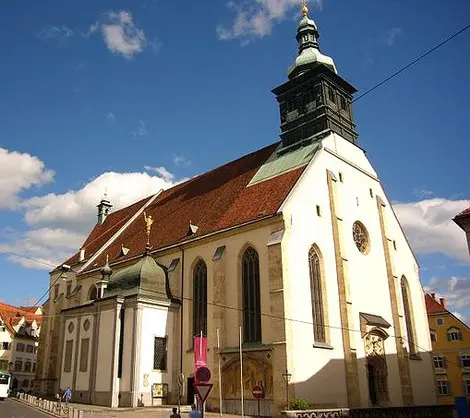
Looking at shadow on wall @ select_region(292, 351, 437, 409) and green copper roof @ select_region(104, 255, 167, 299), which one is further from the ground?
green copper roof @ select_region(104, 255, 167, 299)

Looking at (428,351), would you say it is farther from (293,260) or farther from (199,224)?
(199,224)

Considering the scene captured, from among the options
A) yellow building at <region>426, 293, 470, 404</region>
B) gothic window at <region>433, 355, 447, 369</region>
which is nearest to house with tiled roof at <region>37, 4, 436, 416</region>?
yellow building at <region>426, 293, 470, 404</region>

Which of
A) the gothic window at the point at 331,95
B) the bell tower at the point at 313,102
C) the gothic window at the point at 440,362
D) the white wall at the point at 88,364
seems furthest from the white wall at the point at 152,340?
the gothic window at the point at 440,362

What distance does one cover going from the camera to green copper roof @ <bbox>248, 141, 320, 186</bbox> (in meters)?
27.2

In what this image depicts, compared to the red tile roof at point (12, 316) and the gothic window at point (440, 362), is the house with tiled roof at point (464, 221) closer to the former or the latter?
the gothic window at point (440, 362)

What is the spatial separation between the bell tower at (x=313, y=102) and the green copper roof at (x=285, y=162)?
73 centimetres

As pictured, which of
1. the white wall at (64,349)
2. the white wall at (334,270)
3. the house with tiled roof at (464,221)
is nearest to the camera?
the house with tiled roof at (464,221)

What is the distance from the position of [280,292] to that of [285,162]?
29.9 feet

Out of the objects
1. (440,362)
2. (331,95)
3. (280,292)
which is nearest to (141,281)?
(280,292)

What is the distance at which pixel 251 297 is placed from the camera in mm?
24062

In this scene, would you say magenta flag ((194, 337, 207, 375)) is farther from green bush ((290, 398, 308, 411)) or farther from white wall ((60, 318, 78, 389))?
white wall ((60, 318, 78, 389))

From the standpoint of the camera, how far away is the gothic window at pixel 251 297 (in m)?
23.5

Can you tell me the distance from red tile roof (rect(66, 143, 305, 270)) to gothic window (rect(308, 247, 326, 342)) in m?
3.25

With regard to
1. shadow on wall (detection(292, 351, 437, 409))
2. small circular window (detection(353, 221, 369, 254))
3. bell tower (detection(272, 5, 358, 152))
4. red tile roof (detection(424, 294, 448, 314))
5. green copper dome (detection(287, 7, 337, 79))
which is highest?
green copper dome (detection(287, 7, 337, 79))
